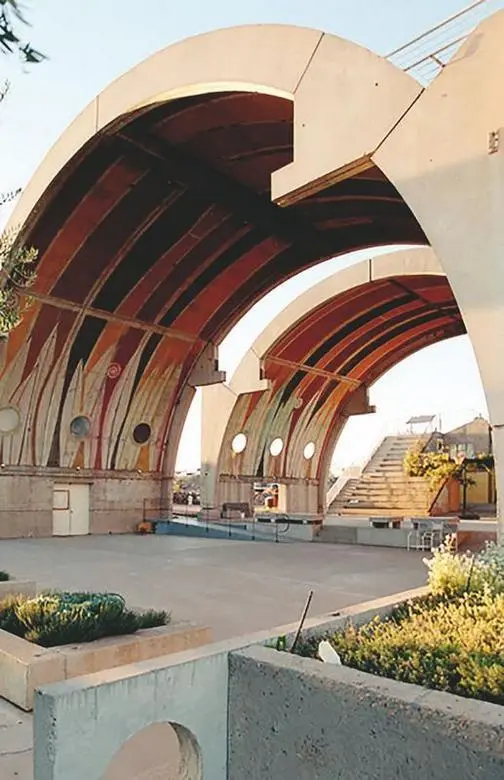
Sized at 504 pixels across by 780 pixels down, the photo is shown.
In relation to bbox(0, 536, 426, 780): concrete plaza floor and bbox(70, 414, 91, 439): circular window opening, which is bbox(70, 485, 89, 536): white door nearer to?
bbox(70, 414, 91, 439): circular window opening

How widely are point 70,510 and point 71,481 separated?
97cm

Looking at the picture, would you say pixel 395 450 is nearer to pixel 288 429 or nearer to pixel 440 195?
pixel 288 429

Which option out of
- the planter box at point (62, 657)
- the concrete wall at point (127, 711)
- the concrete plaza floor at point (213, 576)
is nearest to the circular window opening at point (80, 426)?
the concrete plaza floor at point (213, 576)

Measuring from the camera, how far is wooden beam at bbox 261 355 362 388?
25.7m

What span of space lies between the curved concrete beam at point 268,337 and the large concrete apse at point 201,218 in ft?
2.68

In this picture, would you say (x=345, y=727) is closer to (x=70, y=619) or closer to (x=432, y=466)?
(x=70, y=619)

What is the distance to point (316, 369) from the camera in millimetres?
28000

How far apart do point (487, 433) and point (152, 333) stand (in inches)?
743

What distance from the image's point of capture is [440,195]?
8656mm

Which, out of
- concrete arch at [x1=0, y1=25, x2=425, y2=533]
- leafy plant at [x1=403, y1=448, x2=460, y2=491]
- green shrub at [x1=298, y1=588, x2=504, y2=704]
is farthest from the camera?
leafy plant at [x1=403, y1=448, x2=460, y2=491]

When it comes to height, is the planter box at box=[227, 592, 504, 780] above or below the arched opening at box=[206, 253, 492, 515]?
below

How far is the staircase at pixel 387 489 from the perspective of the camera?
2994cm

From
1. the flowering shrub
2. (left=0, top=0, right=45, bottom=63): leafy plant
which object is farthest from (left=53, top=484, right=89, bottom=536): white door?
(left=0, top=0, right=45, bottom=63): leafy plant

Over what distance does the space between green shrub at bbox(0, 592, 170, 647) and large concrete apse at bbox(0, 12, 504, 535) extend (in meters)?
4.78
